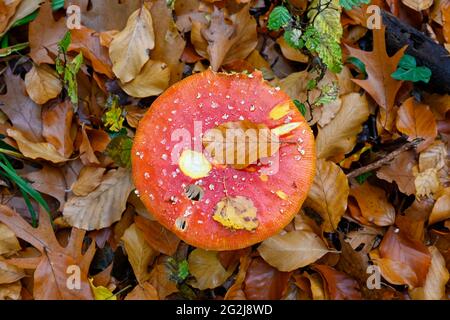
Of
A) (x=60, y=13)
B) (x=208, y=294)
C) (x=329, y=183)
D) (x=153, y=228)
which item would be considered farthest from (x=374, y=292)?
(x=60, y=13)

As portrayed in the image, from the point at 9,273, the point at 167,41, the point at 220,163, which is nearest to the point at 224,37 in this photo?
the point at 167,41

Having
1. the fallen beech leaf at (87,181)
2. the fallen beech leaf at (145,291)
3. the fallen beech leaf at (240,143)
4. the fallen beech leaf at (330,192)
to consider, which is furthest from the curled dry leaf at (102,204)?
the fallen beech leaf at (330,192)

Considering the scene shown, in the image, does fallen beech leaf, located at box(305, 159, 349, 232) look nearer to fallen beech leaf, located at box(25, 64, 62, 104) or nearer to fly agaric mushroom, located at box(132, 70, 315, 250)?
fly agaric mushroom, located at box(132, 70, 315, 250)

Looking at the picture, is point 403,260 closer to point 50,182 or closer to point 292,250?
point 292,250

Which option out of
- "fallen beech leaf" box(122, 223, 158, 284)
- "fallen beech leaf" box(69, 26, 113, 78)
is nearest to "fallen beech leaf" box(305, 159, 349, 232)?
"fallen beech leaf" box(122, 223, 158, 284)

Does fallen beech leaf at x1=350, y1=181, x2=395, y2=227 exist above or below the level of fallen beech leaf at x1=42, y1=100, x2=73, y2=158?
below

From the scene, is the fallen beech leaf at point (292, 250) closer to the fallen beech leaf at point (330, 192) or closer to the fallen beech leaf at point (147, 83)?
the fallen beech leaf at point (330, 192)
